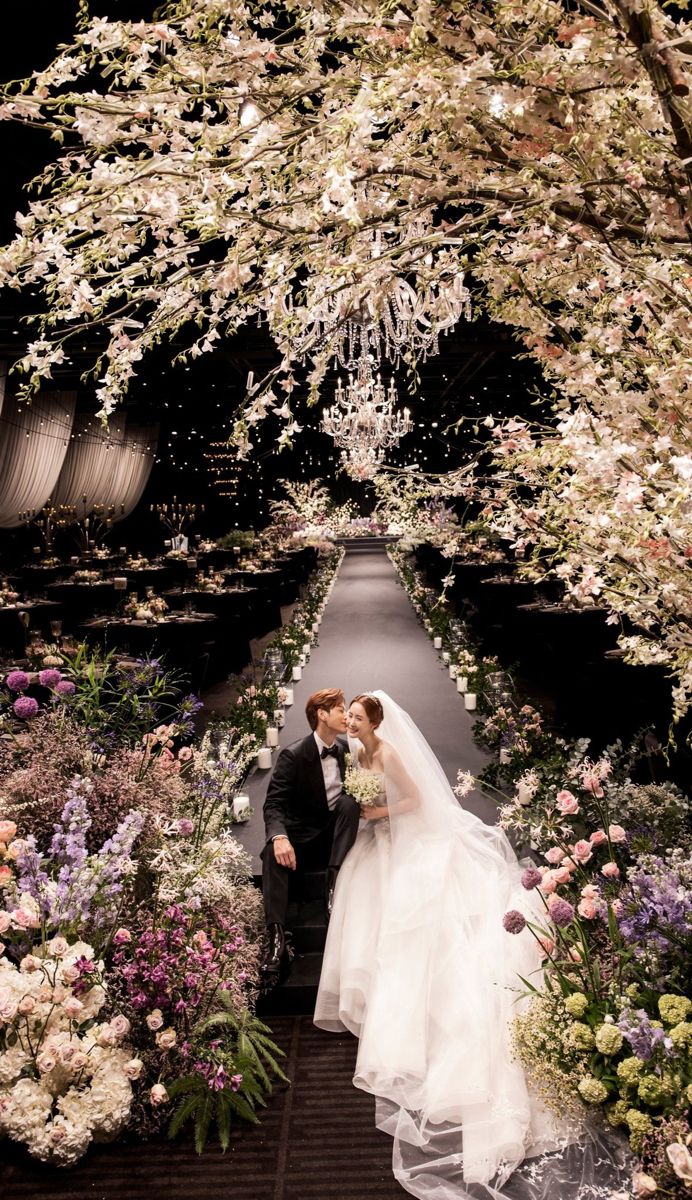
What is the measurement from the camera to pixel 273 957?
3.71 m

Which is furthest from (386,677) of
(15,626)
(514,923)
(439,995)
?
(514,923)

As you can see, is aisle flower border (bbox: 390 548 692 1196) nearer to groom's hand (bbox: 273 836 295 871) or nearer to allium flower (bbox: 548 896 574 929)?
allium flower (bbox: 548 896 574 929)

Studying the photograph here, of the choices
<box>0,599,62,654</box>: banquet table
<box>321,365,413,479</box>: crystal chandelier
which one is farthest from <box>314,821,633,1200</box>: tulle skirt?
<box>321,365,413,479</box>: crystal chandelier

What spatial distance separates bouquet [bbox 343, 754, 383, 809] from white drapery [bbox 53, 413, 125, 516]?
50.5ft

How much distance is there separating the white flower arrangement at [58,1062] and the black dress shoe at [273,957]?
2.95ft

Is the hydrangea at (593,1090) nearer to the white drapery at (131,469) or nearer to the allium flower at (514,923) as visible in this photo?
the allium flower at (514,923)

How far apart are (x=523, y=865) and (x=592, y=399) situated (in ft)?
9.09

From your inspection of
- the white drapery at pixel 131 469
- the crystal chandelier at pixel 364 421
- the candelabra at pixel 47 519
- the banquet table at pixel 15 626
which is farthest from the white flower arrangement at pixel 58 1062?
the white drapery at pixel 131 469

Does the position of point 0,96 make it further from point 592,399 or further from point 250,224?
point 592,399

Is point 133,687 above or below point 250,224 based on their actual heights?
below

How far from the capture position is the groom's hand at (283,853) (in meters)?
3.90

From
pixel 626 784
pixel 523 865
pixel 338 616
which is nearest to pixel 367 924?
pixel 523 865

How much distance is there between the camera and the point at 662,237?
1.32 metres

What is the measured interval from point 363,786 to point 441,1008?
107 cm
